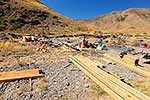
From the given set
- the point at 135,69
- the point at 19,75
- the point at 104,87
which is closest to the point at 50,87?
the point at 19,75

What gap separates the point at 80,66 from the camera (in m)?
10.5

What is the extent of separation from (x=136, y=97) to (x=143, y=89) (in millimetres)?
1532

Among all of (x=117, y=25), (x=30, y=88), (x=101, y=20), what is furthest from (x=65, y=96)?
(x=101, y=20)

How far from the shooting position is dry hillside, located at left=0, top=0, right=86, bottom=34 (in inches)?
1527

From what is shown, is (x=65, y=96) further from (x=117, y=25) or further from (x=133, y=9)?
(x=133, y=9)

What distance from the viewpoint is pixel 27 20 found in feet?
139

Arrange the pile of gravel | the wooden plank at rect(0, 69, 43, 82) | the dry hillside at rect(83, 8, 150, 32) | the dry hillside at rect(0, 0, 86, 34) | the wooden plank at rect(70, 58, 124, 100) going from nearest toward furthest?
the wooden plank at rect(70, 58, 124, 100) → the pile of gravel → the wooden plank at rect(0, 69, 43, 82) → the dry hillside at rect(0, 0, 86, 34) → the dry hillside at rect(83, 8, 150, 32)

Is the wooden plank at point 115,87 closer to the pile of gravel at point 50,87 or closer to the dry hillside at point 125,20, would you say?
the pile of gravel at point 50,87

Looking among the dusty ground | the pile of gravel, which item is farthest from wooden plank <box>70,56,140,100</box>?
the pile of gravel

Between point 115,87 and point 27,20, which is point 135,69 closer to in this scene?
point 115,87

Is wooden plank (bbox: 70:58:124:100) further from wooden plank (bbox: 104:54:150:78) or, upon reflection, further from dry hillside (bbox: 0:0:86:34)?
dry hillside (bbox: 0:0:86:34)

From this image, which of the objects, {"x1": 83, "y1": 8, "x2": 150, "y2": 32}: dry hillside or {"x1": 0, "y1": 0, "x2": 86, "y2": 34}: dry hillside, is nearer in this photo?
{"x1": 0, "y1": 0, "x2": 86, "y2": 34}: dry hillside

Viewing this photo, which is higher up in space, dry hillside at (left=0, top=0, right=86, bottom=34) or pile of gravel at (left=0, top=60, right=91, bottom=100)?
dry hillside at (left=0, top=0, right=86, bottom=34)

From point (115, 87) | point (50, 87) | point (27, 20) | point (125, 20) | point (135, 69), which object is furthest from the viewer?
point (125, 20)
